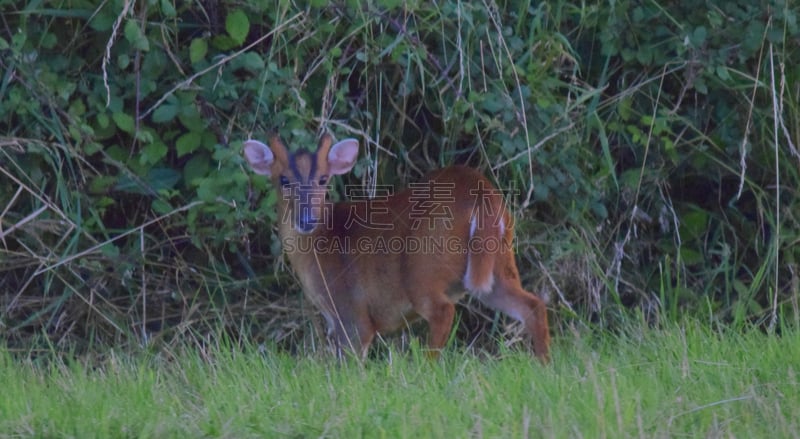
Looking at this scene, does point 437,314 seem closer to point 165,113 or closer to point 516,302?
point 516,302

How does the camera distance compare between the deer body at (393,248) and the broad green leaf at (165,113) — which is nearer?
the deer body at (393,248)

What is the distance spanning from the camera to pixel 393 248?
6230 mm

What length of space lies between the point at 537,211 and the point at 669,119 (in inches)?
35.3

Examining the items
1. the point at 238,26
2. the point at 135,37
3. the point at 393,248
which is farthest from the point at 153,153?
the point at 393,248

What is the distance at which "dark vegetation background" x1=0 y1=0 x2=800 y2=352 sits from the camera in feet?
21.1

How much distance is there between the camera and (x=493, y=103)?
645 cm

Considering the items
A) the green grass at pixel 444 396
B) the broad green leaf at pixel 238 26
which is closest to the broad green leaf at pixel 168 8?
the broad green leaf at pixel 238 26

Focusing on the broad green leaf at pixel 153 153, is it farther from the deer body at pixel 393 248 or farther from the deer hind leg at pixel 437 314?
the deer hind leg at pixel 437 314

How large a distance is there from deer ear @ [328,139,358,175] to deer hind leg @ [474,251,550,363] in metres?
0.92

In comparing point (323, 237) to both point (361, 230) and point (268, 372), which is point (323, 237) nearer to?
point (361, 230)

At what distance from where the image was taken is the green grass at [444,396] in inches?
154

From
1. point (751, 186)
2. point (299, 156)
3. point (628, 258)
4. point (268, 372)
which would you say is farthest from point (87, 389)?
point (751, 186)

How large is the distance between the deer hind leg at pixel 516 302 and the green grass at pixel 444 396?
2.07 ft

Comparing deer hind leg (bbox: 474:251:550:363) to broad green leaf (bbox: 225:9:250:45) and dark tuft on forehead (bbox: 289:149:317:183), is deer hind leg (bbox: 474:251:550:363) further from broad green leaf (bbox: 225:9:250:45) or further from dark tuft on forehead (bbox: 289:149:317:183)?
broad green leaf (bbox: 225:9:250:45)
